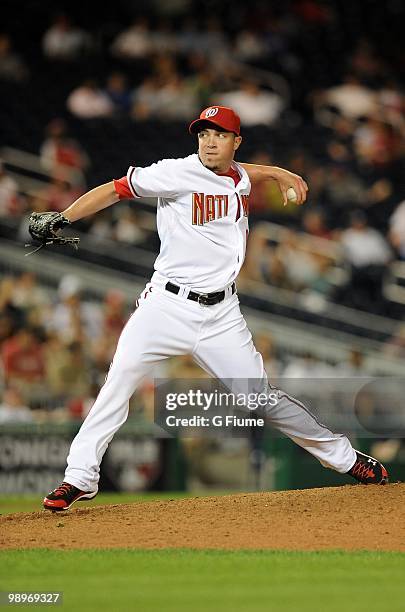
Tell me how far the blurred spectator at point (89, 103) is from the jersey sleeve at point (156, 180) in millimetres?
8569

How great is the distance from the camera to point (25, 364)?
1057 centimetres

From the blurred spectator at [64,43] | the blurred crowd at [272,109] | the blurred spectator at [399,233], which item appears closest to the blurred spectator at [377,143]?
the blurred crowd at [272,109]

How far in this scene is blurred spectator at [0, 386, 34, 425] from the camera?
10.2 metres

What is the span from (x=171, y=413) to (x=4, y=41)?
23.0 ft

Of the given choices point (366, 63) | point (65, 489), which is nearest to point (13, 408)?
point (65, 489)

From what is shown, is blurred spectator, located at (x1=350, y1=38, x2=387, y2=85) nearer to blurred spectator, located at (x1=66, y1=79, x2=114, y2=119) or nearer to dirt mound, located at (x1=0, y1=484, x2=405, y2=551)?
blurred spectator, located at (x1=66, y1=79, x2=114, y2=119)

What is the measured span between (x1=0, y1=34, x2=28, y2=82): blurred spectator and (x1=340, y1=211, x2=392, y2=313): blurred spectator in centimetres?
507

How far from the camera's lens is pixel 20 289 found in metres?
11.5

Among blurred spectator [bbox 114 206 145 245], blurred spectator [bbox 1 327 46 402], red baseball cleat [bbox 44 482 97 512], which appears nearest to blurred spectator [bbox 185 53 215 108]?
blurred spectator [bbox 114 206 145 245]

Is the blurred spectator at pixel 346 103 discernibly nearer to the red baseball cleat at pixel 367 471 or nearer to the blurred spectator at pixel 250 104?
the blurred spectator at pixel 250 104

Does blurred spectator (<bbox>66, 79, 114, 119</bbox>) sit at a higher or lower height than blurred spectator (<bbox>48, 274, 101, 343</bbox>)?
higher

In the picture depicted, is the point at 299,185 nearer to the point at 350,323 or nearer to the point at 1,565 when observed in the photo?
the point at 1,565

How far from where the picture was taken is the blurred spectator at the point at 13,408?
10172 millimetres

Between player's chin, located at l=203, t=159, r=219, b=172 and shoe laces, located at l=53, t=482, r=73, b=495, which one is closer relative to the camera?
shoe laces, located at l=53, t=482, r=73, b=495
